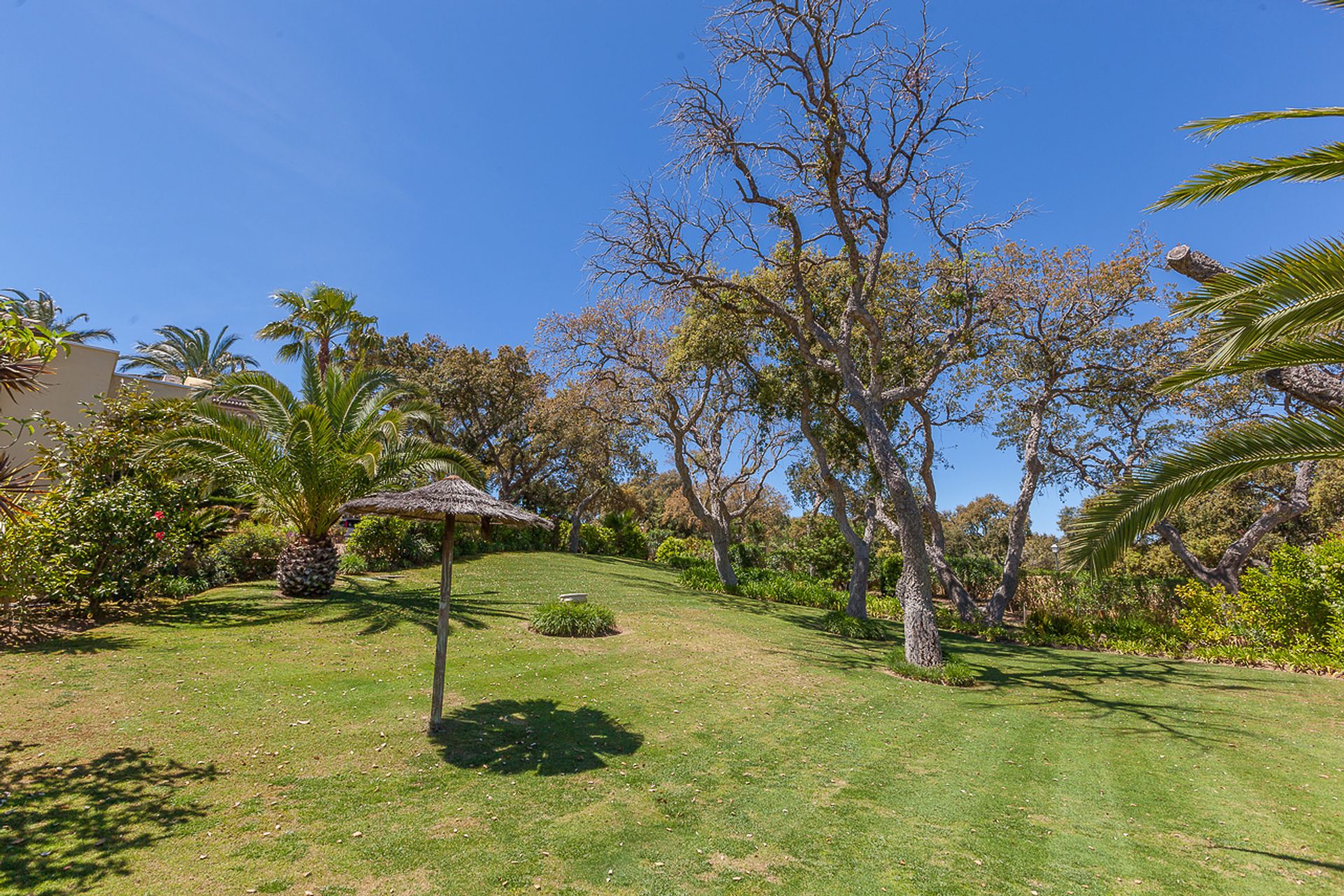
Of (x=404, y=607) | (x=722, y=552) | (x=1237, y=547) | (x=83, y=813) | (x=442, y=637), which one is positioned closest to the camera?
(x=83, y=813)

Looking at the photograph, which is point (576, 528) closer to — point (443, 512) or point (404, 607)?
point (404, 607)

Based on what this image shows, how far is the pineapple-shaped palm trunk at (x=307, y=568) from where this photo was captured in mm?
12164

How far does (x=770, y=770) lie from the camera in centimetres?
604

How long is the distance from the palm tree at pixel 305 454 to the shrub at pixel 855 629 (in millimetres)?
10651

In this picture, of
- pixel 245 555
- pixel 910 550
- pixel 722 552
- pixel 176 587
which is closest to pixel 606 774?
pixel 910 550

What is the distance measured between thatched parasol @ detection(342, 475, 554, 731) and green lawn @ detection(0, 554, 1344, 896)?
0.81 m

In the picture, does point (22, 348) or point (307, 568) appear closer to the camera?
point (22, 348)

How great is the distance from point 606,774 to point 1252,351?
22.0 feet

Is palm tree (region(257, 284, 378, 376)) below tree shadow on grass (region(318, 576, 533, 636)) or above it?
above

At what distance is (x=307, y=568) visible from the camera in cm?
1218

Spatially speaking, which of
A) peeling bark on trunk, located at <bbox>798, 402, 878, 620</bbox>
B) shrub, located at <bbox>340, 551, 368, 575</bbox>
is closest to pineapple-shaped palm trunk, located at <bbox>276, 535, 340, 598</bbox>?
shrub, located at <bbox>340, 551, 368, 575</bbox>

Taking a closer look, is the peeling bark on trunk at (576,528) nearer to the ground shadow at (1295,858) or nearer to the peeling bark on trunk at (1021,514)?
the peeling bark on trunk at (1021,514)

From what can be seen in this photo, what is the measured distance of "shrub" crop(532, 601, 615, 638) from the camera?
10.9 m

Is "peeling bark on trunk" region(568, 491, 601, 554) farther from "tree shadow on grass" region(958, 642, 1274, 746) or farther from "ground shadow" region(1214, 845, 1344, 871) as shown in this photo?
"ground shadow" region(1214, 845, 1344, 871)
